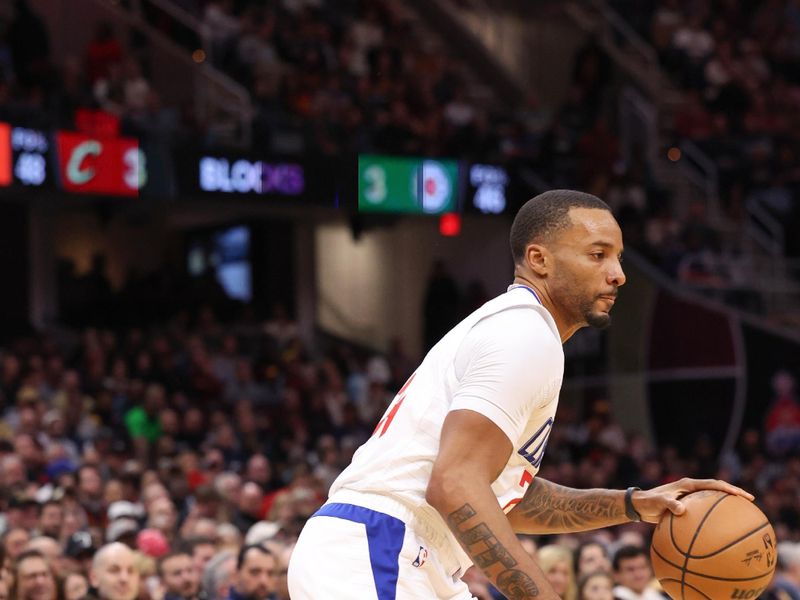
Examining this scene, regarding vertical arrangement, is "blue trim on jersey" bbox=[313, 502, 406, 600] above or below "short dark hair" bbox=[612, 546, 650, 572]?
above

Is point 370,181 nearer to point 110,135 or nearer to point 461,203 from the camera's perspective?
point 461,203

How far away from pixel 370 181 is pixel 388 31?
3.87 meters

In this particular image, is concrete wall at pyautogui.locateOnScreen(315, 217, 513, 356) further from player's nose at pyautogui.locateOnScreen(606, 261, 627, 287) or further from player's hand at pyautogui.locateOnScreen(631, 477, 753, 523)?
player's nose at pyautogui.locateOnScreen(606, 261, 627, 287)

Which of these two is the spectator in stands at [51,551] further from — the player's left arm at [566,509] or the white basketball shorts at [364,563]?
the white basketball shorts at [364,563]

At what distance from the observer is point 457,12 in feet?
69.1

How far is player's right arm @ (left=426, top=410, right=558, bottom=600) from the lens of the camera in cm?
339

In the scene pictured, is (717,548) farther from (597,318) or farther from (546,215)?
(546,215)

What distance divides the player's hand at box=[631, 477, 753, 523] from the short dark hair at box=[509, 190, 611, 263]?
2.74ft

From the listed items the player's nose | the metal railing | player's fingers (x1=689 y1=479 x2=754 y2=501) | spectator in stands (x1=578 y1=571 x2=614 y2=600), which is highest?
the metal railing

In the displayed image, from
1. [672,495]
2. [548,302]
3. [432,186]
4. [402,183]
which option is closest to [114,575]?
[672,495]

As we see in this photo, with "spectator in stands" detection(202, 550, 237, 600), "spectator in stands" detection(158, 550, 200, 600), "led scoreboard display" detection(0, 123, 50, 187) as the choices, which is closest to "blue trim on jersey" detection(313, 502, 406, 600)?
"spectator in stands" detection(158, 550, 200, 600)

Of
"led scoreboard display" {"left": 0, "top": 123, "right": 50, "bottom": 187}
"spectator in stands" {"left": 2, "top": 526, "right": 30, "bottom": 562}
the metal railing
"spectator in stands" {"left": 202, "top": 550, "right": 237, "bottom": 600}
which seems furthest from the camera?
the metal railing

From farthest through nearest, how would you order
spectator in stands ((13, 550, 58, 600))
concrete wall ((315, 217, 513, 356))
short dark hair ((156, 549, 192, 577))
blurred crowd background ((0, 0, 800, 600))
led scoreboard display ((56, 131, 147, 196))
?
concrete wall ((315, 217, 513, 356)) → led scoreboard display ((56, 131, 147, 196)) → blurred crowd background ((0, 0, 800, 600)) → short dark hair ((156, 549, 192, 577)) → spectator in stands ((13, 550, 58, 600))

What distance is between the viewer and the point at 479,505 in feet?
11.1
